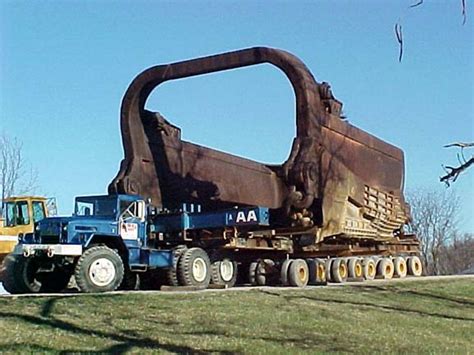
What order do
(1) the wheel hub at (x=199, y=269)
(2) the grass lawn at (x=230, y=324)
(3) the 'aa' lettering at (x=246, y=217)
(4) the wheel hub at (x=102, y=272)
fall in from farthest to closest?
(3) the 'aa' lettering at (x=246, y=217) → (1) the wheel hub at (x=199, y=269) → (4) the wheel hub at (x=102, y=272) → (2) the grass lawn at (x=230, y=324)

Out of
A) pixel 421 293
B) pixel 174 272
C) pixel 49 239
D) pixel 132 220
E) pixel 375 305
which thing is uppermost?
pixel 132 220

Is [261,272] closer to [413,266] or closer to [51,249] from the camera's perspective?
[51,249]

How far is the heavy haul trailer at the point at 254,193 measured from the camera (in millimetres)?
19047

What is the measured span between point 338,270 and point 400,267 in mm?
4912

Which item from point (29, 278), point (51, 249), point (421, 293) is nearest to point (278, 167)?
point (421, 293)

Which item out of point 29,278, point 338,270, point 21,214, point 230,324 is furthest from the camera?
point 338,270

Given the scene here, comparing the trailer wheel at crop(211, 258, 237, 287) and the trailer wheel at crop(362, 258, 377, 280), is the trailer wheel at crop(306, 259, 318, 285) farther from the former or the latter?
the trailer wheel at crop(362, 258, 377, 280)

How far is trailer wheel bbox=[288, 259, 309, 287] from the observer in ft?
67.1

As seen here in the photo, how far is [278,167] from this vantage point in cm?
2048

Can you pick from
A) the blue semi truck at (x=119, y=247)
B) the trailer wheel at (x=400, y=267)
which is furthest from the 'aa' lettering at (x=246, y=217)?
the trailer wheel at (x=400, y=267)

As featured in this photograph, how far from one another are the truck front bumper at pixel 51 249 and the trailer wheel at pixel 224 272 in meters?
4.28

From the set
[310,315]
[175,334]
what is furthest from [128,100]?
[175,334]

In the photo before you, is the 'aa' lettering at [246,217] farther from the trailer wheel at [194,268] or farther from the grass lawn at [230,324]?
the grass lawn at [230,324]

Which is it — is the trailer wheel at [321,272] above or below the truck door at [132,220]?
below
